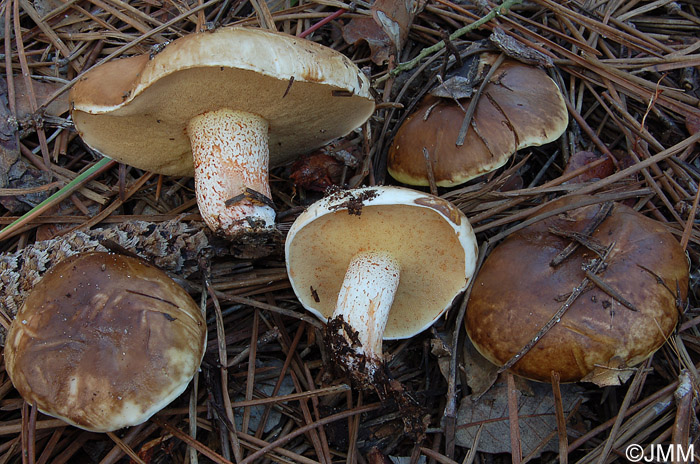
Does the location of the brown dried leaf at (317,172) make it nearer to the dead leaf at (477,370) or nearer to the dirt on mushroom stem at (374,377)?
the dirt on mushroom stem at (374,377)

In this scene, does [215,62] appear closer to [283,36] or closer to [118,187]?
[283,36]

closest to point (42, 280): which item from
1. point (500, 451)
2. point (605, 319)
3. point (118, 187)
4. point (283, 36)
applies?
point (118, 187)

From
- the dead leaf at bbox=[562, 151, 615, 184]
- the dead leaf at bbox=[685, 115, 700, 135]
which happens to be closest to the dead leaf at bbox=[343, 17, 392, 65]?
the dead leaf at bbox=[562, 151, 615, 184]

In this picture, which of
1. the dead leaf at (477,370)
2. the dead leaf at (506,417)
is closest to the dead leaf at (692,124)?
the dead leaf at (506,417)

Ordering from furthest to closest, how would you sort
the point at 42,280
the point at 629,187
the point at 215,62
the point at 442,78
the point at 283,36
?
the point at 442,78 → the point at 629,187 → the point at 42,280 → the point at 283,36 → the point at 215,62

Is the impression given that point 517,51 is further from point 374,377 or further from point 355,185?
point 374,377
